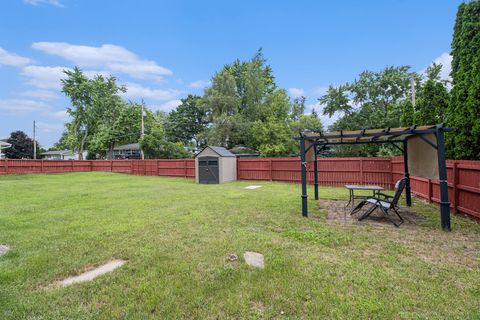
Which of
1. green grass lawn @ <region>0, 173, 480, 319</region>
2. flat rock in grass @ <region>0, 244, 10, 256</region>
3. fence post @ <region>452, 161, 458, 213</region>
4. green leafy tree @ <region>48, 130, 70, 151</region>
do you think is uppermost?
green leafy tree @ <region>48, 130, 70, 151</region>

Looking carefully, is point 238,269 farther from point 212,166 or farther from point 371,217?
A: point 212,166

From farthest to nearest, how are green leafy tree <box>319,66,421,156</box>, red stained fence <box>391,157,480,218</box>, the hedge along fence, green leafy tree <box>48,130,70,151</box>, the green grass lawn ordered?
green leafy tree <box>48,130,70,151</box>, green leafy tree <box>319,66,421,156</box>, the hedge along fence, red stained fence <box>391,157,480,218</box>, the green grass lawn

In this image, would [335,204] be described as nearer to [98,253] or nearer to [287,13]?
[98,253]

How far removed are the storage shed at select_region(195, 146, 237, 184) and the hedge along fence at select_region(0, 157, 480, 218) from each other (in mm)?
1562

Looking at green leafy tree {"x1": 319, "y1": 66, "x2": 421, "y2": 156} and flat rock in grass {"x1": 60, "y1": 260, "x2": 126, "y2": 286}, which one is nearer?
flat rock in grass {"x1": 60, "y1": 260, "x2": 126, "y2": 286}

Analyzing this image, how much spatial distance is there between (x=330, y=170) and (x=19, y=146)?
45.0m

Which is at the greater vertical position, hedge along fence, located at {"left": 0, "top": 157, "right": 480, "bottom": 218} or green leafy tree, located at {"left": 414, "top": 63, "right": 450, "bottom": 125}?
green leafy tree, located at {"left": 414, "top": 63, "right": 450, "bottom": 125}

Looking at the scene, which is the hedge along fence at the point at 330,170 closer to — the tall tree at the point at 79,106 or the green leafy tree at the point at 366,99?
the green leafy tree at the point at 366,99

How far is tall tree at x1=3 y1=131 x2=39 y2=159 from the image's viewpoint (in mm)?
36625

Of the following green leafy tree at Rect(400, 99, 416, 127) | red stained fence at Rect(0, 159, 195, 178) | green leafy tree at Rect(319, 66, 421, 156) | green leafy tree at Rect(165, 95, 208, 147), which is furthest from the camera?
green leafy tree at Rect(165, 95, 208, 147)

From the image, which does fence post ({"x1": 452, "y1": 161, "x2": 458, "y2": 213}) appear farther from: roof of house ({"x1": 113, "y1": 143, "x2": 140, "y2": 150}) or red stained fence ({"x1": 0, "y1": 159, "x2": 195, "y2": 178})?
roof of house ({"x1": 113, "y1": 143, "x2": 140, "y2": 150})

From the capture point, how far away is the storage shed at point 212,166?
13891 millimetres

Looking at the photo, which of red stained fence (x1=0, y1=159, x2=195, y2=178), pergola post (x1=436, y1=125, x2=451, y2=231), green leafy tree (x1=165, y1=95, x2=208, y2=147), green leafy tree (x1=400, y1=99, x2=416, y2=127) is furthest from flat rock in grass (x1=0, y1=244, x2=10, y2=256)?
green leafy tree (x1=165, y1=95, x2=208, y2=147)

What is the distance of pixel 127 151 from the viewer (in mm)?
37500
